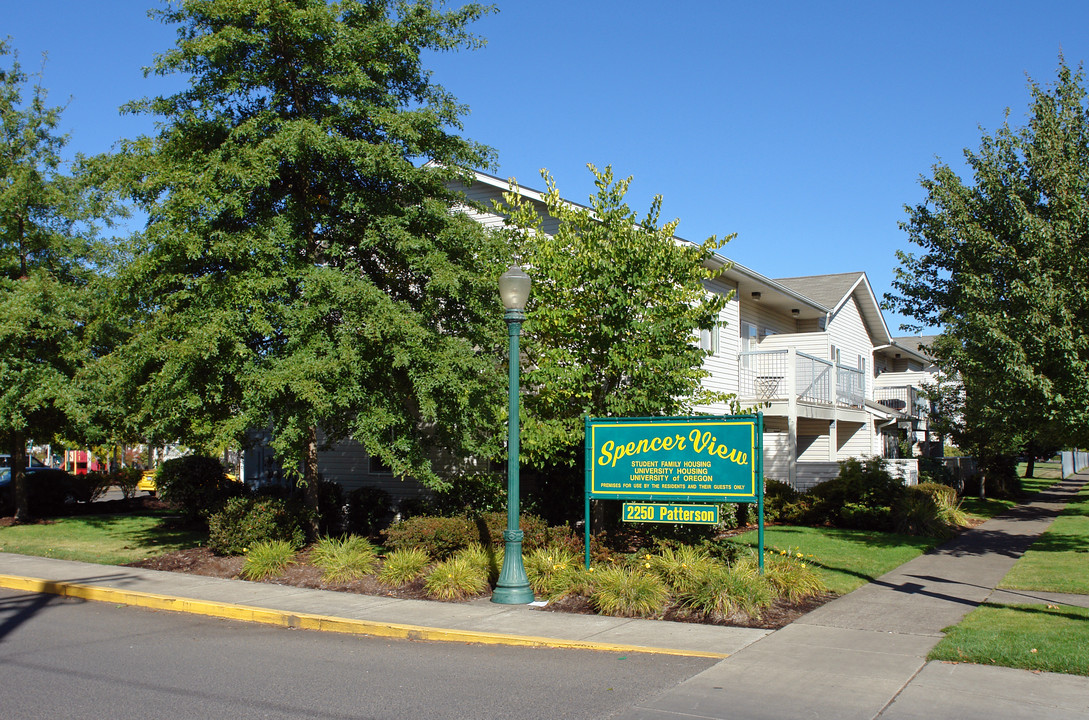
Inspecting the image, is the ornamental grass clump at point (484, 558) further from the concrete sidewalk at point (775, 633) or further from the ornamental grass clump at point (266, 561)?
the ornamental grass clump at point (266, 561)

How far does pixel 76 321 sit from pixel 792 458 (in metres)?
17.6

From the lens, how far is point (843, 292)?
28.8 metres

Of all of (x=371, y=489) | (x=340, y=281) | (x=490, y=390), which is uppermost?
(x=340, y=281)

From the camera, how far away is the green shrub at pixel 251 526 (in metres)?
14.1

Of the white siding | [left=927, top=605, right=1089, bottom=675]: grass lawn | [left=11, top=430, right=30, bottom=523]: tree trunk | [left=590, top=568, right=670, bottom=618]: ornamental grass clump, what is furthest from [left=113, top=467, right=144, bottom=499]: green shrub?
[left=927, top=605, right=1089, bottom=675]: grass lawn

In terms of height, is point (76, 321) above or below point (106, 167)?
below

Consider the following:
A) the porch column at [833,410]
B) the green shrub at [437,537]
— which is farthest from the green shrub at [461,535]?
the porch column at [833,410]

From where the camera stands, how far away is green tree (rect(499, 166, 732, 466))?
13.1m

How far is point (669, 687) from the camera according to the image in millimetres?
7117

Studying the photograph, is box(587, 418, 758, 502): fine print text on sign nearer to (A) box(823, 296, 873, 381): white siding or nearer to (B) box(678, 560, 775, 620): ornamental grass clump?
(B) box(678, 560, 775, 620): ornamental grass clump

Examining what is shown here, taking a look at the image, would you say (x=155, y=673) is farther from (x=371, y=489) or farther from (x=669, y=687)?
(x=371, y=489)

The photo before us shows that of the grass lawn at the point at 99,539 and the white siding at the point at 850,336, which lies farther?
the white siding at the point at 850,336

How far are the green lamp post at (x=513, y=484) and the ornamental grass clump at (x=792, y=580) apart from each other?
306 cm

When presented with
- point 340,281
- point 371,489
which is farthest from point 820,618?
point 371,489
